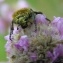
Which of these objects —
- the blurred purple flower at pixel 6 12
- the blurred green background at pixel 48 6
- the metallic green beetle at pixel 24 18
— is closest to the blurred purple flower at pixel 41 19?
the metallic green beetle at pixel 24 18

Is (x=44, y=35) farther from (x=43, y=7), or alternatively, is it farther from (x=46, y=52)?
(x=43, y=7)

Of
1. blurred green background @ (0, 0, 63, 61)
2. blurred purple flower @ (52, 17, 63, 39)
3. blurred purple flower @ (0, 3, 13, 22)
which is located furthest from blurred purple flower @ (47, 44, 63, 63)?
blurred green background @ (0, 0, 63, 61)

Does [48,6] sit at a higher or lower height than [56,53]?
higher

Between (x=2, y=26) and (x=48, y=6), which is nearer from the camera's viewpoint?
(x=2, y=26)

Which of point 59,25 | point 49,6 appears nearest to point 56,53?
point 59,25

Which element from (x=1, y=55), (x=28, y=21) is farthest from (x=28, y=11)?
(x=1, y=55)

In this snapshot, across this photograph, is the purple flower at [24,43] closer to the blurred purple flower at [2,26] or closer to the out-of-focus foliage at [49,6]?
the blurred purple flower at [2,26]

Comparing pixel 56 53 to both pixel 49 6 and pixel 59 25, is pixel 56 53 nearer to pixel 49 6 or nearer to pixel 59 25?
pixel 59 25

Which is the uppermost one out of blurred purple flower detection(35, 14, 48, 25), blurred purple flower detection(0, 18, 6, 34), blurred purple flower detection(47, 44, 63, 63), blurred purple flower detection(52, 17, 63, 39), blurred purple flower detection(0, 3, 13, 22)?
blurred purple flower detection(0, 3, 13, 22)

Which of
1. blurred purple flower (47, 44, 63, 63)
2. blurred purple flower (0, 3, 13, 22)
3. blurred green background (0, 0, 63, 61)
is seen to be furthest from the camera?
blurred green background (0, 0, 63, 61)

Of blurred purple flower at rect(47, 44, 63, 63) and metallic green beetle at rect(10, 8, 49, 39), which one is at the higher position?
metallic green beetle at rect(10, 8, 49, 39)

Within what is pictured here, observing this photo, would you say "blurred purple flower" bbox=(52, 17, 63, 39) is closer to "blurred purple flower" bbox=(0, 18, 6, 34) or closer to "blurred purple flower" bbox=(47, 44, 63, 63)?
"blurred purple flower" bbox=(47, 44, 63, 63)
